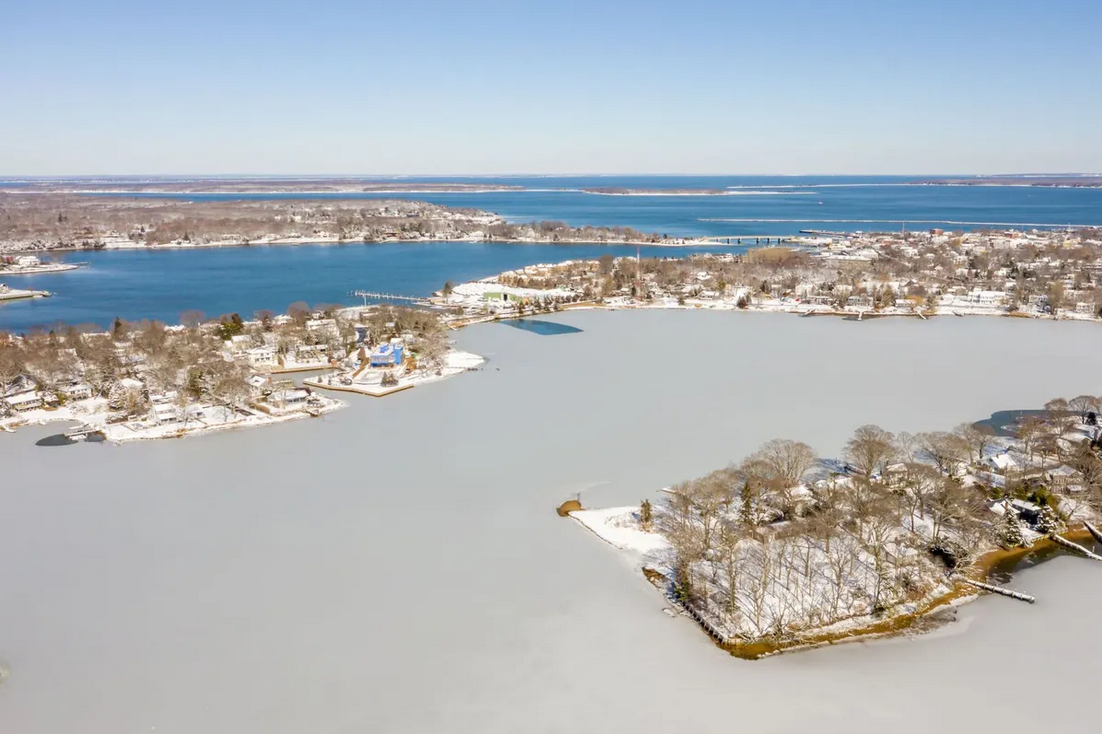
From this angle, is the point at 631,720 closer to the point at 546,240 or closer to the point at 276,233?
the point at 546,240

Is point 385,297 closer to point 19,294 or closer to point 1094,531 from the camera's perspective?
point 19,294

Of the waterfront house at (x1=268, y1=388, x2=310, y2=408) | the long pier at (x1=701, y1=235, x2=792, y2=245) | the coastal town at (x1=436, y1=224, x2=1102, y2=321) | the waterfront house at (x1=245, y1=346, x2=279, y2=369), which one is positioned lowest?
the waterfront house at (x1=268, y1=388, x2=310, y2=408)

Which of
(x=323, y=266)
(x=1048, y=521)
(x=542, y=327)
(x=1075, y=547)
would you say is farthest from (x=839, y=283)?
(x=323, y=266)

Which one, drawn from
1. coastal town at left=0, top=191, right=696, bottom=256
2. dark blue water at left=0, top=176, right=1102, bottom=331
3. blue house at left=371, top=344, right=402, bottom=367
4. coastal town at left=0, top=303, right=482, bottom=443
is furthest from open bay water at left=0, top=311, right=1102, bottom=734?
coastal town at left=0, top=191, right=696, bottom=256

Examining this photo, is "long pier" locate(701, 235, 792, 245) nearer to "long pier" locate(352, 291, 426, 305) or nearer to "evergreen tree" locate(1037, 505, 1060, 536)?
"long pier" locate(352, 291, 426, 305)

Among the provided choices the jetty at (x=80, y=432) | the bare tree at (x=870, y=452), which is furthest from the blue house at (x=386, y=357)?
the bare tree at (x=870, y=452)

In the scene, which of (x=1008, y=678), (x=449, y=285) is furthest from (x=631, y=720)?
(x=449, y=285)

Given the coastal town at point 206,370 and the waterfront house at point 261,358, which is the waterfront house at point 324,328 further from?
the waterfront house at point 261,358
